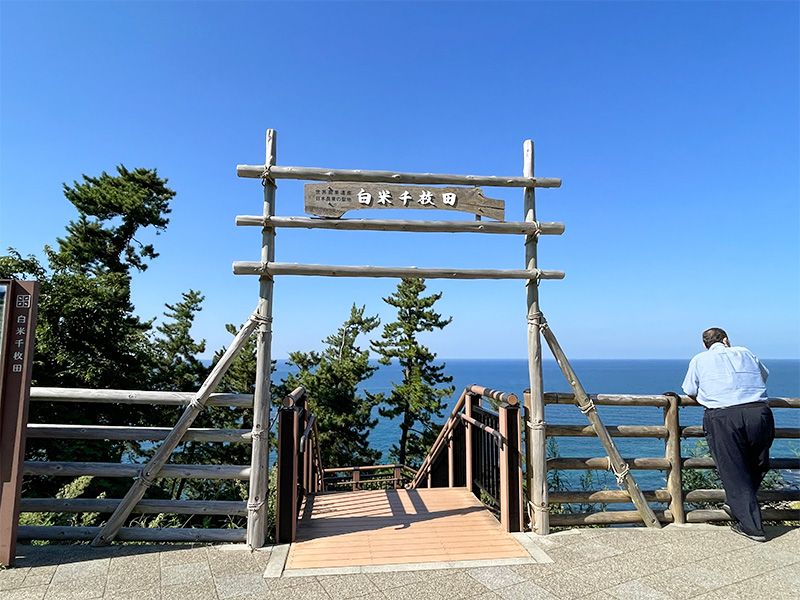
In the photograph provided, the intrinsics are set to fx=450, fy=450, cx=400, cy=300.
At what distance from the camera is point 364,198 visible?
421 cm

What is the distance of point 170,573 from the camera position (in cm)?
324

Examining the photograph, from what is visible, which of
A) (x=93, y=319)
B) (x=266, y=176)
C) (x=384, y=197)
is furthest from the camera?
(x=93, y=319)

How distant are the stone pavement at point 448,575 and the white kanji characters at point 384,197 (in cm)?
306

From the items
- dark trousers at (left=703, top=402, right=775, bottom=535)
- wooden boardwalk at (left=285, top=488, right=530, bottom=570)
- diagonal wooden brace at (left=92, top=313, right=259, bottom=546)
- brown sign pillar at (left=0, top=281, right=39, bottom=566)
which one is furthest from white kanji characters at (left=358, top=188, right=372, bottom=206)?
dark trousers at (left=703, top=402, right=775, bottom=535)

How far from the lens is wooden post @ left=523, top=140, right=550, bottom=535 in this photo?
4.11m

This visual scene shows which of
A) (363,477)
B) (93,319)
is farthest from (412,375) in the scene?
(93,319)

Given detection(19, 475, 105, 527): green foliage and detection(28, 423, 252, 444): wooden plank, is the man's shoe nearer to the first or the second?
detection(28, 423, 252, 444): wooden plank

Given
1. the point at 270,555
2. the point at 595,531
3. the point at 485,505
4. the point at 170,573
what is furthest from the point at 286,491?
the point at 595,531

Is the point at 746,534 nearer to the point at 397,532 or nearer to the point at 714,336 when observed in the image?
the point at 714,336

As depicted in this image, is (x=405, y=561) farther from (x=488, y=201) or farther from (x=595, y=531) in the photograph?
(x=488, y=201)

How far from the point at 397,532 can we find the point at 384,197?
312 cm

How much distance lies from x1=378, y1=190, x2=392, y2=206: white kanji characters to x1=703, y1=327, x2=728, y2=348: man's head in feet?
10.6

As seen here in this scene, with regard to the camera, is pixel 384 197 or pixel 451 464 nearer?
pixel 384 197

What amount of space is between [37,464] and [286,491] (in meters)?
2.09
